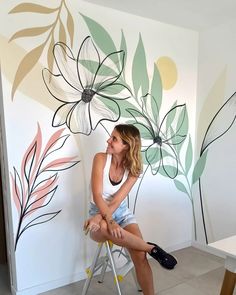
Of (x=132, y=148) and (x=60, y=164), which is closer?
(x=132, y=148)

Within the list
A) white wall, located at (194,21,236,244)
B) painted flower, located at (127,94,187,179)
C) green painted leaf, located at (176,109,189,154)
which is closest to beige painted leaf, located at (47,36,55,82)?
painted flower, located at (127,94,187,179)

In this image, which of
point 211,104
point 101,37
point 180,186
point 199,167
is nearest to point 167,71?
point 211,104

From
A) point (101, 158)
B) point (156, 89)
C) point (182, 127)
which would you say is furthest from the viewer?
point (182, 127)

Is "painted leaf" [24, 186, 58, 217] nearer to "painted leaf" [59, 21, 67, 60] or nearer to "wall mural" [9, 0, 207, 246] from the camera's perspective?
"wall mural" [9, 0, 207, 246]

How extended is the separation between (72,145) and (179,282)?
1.53m

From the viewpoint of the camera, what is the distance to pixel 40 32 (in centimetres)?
225

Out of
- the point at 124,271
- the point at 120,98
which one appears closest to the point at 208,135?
the point at 120,98

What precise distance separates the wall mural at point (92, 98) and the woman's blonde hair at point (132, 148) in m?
0.55

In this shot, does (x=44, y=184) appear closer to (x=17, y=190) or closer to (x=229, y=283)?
(x=17, y=190)

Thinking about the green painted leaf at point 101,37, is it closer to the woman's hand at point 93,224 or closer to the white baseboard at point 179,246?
the woman's hand at point 93,224

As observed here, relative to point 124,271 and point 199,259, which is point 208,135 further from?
point 124,271

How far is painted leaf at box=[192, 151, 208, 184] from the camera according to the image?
3195 mm

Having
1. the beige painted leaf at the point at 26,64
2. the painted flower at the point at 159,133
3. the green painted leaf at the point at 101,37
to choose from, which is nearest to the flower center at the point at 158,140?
the painted flower at the point at 159,133

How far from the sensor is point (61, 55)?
2352mm
